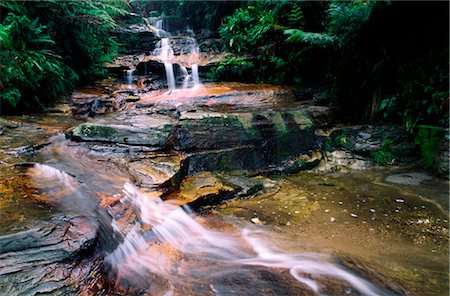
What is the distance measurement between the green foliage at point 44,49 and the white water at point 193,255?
3954mm

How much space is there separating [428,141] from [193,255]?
4.39 metres

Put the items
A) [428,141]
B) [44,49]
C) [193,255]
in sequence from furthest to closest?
[44,49], [428,141], [193,255]

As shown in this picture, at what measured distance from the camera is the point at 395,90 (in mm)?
5699

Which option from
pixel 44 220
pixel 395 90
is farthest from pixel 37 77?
pixel 395 90

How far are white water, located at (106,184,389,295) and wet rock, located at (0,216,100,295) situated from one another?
13.2 inches

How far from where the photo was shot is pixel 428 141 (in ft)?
16.7

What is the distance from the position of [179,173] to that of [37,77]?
4.13m

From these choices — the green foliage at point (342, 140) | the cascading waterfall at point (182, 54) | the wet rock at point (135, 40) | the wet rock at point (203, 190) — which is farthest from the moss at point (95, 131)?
the wet rock at point (135, 40)

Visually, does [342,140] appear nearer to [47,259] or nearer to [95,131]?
[95,131]

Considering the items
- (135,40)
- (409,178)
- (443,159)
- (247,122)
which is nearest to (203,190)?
(247,122)

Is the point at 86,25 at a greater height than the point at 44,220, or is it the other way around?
the point at 86,25

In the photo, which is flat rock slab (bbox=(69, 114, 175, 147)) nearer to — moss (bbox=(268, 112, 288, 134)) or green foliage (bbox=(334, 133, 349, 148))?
moss (bbox=(268, 112, 288, 134))

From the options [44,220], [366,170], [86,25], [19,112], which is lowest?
[366,170]

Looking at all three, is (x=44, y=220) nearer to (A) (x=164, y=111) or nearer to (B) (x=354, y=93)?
(A) (x=164, y=111)
